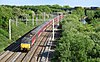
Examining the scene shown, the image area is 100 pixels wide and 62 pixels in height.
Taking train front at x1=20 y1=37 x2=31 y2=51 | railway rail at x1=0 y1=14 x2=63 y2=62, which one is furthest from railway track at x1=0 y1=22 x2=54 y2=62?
train front at x1=20 y1=37 x2=31 y2=51

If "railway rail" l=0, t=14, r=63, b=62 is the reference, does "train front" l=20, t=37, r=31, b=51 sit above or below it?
above

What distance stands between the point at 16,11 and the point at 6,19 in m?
34.0

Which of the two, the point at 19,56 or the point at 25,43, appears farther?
the point at 25,43

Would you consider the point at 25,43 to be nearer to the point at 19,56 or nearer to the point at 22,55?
the point at 22,55

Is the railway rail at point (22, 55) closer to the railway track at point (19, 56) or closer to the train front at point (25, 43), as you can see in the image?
the railway track at point (19, 56)

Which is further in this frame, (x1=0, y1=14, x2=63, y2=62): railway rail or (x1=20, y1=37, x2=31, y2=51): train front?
(x1=20, y1=37, x2=31, y2=51): train front

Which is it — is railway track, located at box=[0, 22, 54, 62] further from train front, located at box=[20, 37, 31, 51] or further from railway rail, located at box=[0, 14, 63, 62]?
train front, located at box=[20, 37, 31, 51]

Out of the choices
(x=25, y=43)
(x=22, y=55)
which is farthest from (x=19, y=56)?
(x=25, y=43)

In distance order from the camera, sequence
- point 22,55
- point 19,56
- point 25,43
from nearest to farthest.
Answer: point 19,56 → point 22,55 → point 25,43

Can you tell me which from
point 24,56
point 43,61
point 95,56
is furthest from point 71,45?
point 24,56

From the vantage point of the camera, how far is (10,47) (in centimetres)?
6019

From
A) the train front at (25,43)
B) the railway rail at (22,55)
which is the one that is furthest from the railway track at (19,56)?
the train front at (25,43)

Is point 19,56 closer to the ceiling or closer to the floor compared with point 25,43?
closer to the floor

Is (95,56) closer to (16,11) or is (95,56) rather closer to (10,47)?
(10,47)
